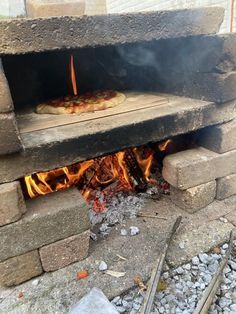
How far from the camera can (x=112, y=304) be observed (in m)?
1.84

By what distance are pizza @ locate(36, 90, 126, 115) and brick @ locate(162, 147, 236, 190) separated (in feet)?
2.19

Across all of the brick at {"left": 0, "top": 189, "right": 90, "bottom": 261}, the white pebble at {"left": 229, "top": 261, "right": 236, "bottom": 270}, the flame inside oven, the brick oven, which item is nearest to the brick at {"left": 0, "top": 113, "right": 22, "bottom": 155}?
the brick oven

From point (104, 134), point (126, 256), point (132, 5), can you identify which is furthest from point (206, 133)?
point (132, 5)

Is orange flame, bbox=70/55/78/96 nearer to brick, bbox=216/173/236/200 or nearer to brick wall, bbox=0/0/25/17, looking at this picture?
brick, bbox=216/173/236/200

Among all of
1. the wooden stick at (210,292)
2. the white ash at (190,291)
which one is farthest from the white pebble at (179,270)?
the wooden stick at (210,292)

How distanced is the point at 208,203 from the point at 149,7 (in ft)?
12.0

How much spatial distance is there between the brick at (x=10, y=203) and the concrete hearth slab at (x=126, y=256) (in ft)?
1.72

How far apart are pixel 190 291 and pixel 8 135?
1.48 meters

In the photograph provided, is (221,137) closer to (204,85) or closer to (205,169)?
(205,169)

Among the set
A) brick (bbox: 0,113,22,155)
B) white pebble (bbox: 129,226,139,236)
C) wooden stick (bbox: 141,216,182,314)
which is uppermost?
brick (bbox: 0,113,22,155)

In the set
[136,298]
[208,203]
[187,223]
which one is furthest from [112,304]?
[208,203]

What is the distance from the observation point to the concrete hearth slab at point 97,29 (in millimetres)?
1594

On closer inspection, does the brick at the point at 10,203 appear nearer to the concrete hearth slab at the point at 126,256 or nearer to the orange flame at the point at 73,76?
the concrete hearth slab at the point at 126,256

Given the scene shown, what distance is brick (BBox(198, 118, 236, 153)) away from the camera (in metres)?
2.50
